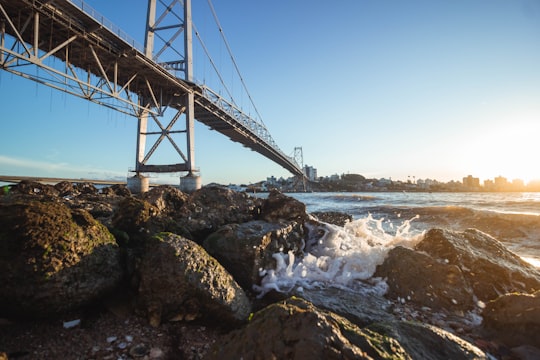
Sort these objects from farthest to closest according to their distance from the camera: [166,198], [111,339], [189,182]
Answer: [189,182], [166,198], [111,339]

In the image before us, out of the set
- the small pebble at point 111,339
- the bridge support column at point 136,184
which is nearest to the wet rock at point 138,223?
the small pebble at point 111,339

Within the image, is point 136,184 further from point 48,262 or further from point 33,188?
point 48,262

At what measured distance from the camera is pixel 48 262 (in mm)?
1839

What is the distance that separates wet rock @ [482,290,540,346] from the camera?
Answer: 199 cm

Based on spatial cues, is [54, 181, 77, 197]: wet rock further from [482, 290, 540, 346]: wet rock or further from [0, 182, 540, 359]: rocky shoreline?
[482, 290, 540, 346]: wet rock

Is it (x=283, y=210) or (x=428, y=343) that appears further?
(x=283, y=210)

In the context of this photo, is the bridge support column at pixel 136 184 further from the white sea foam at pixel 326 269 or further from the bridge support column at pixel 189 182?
the white sea foam at pixel 326 269

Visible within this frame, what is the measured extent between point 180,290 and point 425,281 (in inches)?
112

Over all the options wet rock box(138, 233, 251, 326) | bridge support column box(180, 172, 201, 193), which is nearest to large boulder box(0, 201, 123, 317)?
wet rock box(138, 233, 251, 326)

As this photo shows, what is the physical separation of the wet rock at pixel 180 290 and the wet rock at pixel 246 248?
0.76m

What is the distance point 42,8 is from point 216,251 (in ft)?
37.0

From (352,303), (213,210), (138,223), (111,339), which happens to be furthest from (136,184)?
(352,303)

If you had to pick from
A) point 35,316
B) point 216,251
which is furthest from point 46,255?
point 216,251

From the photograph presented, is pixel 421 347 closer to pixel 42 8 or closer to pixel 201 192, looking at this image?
pixel 201 192
